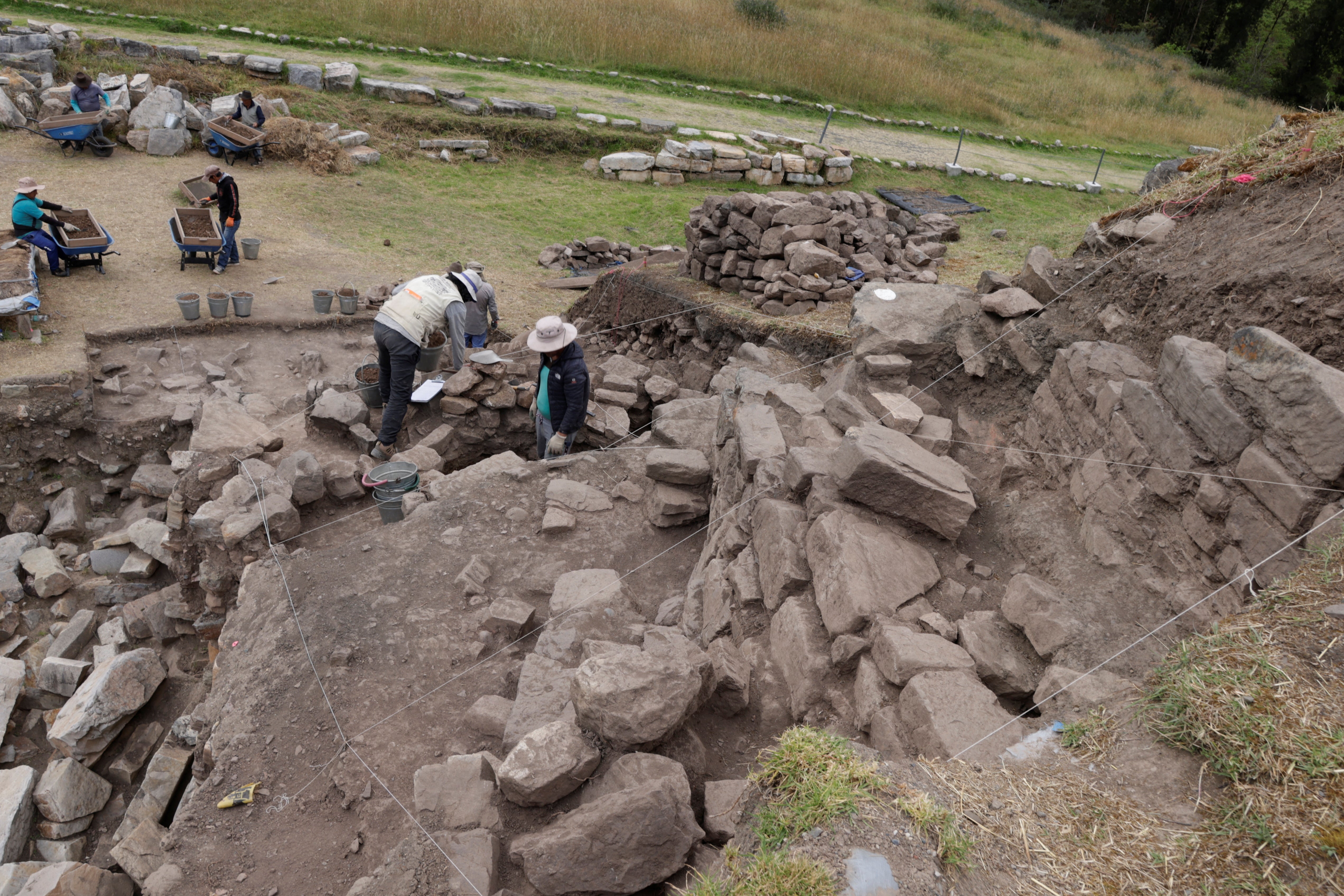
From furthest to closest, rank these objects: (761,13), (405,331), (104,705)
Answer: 1. (761,13)
2. (405,331)
3. (104,705)

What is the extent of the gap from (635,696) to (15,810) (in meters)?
4.82

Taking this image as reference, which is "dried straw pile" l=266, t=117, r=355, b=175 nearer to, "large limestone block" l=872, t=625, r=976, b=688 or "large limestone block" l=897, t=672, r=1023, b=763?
"large limestone block" l=872, t=625, r=976, b=688

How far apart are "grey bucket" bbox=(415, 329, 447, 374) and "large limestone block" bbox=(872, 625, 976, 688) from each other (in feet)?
23.0

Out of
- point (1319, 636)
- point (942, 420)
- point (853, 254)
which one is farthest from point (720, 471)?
point (853, 254)

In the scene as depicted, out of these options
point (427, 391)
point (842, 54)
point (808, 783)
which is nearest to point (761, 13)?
point (842, 54)

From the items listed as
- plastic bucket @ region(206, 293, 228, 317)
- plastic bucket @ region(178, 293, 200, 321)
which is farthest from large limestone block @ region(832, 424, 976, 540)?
plastic bucket @ region(178, 293, 200, 321)

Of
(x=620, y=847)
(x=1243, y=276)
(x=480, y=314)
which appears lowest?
(x=480, y=314)

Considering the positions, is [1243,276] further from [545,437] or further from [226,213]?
[226,213]

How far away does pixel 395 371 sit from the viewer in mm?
8219

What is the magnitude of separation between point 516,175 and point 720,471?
1404cm

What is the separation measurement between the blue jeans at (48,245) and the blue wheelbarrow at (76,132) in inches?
205

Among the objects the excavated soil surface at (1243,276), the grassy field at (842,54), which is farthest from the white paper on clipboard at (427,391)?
the grassy field at (842,54)

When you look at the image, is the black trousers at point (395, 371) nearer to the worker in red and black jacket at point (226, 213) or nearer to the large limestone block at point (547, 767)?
the worker in red and black jacket at point (226, 213)

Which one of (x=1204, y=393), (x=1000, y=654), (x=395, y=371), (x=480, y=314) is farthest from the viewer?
(x=480, y=314)
